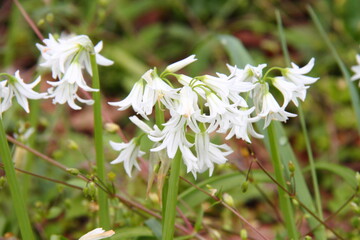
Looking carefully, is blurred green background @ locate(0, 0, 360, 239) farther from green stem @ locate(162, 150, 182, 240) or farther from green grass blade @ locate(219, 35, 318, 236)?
green stem @ locate(162, 150, 182, 240)

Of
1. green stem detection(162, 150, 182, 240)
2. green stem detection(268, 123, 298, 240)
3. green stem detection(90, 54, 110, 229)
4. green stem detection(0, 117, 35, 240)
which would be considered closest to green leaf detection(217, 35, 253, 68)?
green stem detection(268, 123, 298, 240)

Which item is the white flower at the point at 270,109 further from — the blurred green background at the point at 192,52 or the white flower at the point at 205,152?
the blurred green background at the point at 192,52

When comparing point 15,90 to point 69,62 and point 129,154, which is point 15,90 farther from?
point 129,154

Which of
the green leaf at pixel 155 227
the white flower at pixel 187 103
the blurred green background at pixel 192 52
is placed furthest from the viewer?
the blurred green background at pixel 192 52

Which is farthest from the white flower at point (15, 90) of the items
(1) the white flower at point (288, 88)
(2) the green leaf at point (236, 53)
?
(2) the green leaf at point (236, 53)

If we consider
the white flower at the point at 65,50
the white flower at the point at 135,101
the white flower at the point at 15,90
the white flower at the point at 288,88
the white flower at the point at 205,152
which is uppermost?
the white flower at the point at 65,50

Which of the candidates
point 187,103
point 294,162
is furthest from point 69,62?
point 294,162

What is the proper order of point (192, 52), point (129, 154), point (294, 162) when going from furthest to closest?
1. point (192, 52)
2. point (294, 162)
3. point (129, 154)

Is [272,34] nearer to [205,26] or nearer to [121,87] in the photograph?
[205,26]
